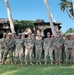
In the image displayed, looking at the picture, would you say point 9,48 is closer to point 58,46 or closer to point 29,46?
point 29,46

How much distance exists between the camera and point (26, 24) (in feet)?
118

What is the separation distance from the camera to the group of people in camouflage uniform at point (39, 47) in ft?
48.1

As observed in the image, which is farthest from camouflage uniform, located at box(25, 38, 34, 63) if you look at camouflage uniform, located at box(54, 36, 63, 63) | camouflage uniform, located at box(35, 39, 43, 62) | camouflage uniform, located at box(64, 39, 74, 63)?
camouflage uniform, located at box(64, 39, 74, 63)

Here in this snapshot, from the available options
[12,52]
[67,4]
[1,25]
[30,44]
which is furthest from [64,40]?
[67,4]

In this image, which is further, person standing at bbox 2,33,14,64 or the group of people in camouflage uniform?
person standing at bbox 2,33,14,64

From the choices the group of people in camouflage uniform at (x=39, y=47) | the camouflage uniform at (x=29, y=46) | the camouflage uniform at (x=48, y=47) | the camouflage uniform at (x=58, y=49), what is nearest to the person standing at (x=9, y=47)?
the group of people in camouflage uniform at (x=39, y=47)

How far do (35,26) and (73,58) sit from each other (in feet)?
72.6

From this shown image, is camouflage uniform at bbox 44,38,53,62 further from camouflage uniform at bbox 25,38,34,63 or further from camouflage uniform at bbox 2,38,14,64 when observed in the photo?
camouflage uniform at bbox 2,38,14,64

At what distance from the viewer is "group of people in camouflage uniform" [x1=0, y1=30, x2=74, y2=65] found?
48.1 feet

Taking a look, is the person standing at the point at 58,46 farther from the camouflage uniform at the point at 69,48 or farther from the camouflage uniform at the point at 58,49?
the camouflage uniform at the point at 69,48

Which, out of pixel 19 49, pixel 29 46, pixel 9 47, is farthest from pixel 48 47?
pixel 9 47

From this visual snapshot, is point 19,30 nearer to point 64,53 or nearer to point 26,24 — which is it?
point 26,24

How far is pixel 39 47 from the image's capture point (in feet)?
48.7

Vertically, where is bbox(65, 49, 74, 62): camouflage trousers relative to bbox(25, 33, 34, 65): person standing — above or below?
below
